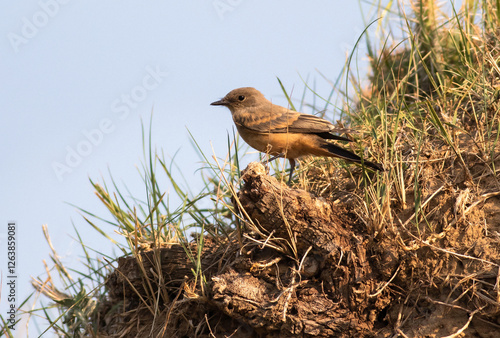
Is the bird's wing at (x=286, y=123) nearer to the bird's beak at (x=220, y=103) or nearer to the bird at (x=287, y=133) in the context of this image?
the bird at (x=287, y=133)

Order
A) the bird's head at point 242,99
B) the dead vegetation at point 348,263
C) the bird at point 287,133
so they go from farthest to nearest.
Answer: the bird's head at point 242,99 → the bird at point 287,133 → the dead vegetation at point 348,263

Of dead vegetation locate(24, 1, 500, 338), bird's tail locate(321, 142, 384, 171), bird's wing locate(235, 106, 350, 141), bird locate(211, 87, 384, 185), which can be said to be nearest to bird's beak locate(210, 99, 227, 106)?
bird locate(211, 87, 384, 185)

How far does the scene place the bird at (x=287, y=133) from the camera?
18.2ft

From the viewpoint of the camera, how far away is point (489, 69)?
17.6 ft

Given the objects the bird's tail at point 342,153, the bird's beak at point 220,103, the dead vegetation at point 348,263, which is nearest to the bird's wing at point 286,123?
the bird's tail at point 342,153

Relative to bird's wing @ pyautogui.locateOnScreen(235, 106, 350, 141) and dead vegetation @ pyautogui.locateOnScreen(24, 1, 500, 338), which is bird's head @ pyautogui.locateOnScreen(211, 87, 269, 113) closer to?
bird's wing @ pyautogui.locateOnScreen(235, 106, 350, 141)

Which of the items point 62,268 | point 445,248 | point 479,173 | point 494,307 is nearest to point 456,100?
point 479,173

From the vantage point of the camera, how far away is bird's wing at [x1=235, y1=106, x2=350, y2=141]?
5.86 m

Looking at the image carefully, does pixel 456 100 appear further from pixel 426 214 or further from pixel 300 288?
pixel 300 288

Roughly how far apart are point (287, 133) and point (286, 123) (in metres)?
0.46

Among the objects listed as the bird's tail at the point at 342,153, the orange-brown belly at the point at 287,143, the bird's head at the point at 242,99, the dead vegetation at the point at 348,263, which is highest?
the bird's head at the point at 242,99

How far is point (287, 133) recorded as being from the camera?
225 inches

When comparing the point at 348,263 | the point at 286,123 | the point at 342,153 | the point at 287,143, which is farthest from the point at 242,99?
the point at 348,263

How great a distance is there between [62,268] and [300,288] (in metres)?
2.67
